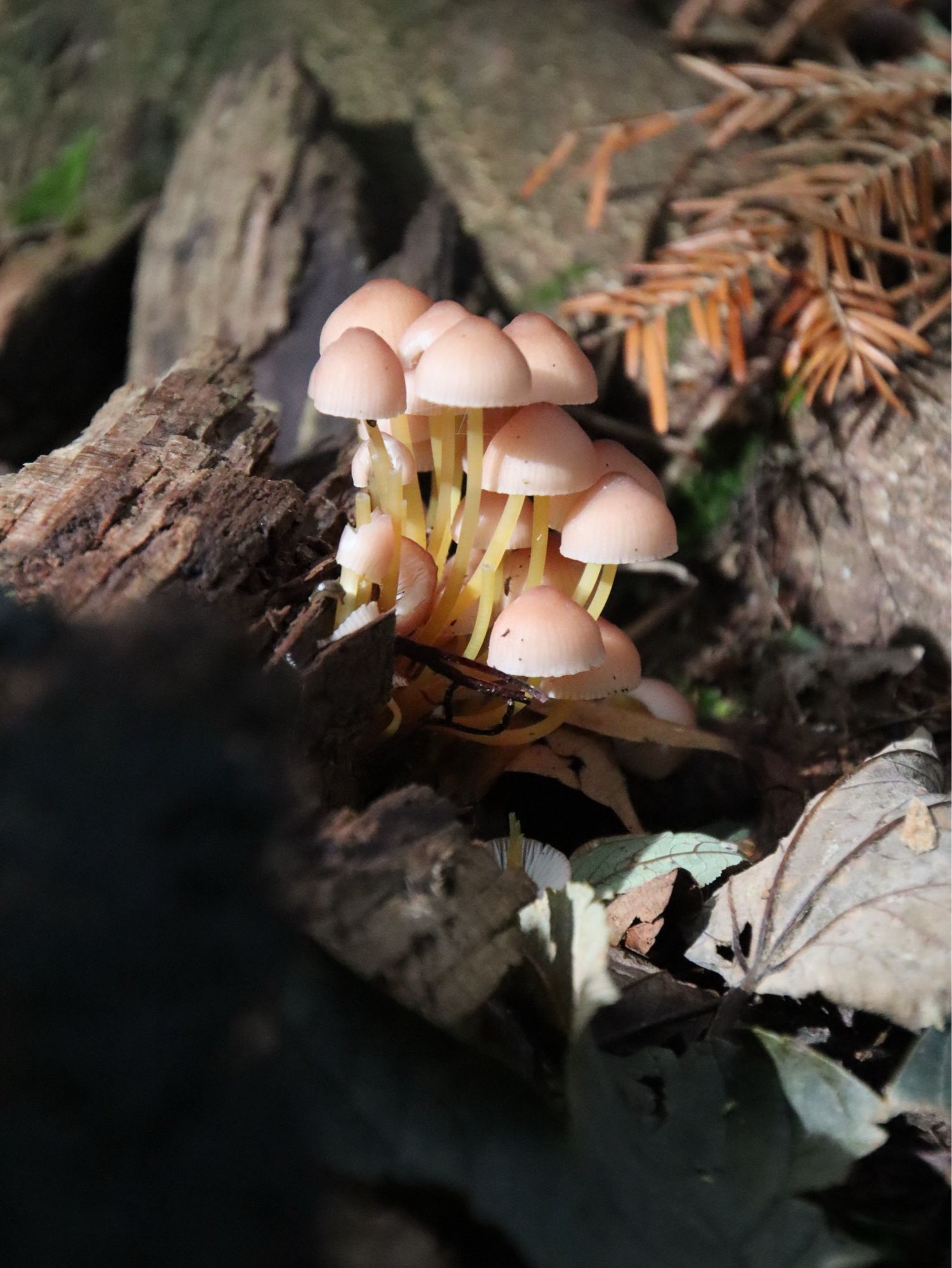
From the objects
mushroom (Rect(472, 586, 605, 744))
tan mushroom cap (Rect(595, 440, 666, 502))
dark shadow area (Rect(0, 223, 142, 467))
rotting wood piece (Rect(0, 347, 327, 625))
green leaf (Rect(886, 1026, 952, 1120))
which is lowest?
dark shadow area (Rect(0, 223, 142, 467))

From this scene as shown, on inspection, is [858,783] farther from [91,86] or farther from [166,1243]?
[91,86]

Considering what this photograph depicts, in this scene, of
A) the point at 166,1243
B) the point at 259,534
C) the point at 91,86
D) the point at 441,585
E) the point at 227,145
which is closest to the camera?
the point at 166,1243

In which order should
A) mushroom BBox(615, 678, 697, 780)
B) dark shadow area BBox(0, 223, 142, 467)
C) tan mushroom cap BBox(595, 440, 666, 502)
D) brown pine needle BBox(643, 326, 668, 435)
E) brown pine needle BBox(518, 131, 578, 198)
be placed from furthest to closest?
dark shadow area BBox(0, 223, 142, 467) → brown pine needle BBox(518, 131, 578, 198) → brown pine needle BBox(643, 326, 668, 435) → mushroom BBox(615, 678, 697, 780) → tan mushroom cap BBox(595, 440, 666, 502)

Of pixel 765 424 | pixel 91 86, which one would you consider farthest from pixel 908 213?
pixel 91 86

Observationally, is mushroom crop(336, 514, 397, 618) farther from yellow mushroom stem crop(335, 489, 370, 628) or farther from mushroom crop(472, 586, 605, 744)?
mushroom crop(472, 586, 605, 744)

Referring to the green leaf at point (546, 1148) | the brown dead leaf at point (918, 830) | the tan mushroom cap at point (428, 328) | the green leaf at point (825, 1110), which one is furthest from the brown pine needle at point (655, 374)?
the green leaf at point (546, 1148)

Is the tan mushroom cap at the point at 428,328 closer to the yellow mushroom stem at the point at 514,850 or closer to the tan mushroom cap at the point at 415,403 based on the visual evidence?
the tan mushroom cap at the point at 415,403

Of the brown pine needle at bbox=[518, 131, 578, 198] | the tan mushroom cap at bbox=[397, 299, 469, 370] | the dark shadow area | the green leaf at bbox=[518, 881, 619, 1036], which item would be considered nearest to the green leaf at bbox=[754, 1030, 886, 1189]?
the green leaf at bbox=[518, 881, 619, 1036]
